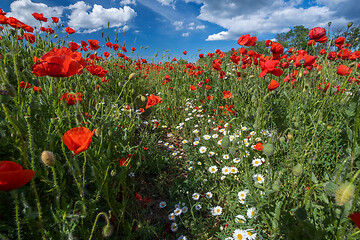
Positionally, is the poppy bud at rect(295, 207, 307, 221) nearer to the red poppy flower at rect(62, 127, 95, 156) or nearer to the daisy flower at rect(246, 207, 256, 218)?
the daisy flower at rect(246, 207, 256, 218)

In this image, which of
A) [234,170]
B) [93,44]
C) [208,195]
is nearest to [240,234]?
[208,195]

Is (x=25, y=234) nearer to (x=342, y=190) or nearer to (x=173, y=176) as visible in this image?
(x=173, y=176)

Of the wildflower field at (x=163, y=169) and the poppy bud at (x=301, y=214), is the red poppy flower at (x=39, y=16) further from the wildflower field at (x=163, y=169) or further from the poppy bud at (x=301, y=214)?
the poppy bud at (x=301, y=214)

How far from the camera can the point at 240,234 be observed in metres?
1.32

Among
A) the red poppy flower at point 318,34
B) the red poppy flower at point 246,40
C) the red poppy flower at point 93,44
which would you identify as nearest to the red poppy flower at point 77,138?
the red poppy flower at point 93,44

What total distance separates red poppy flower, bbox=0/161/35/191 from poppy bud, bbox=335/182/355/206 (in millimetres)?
1226

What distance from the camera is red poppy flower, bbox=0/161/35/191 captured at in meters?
0.64

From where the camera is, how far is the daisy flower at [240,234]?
130 centimetres

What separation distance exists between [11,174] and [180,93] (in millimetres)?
3814

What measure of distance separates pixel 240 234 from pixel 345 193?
835 millimetres

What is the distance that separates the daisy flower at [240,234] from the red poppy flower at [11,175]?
1309 millimetres

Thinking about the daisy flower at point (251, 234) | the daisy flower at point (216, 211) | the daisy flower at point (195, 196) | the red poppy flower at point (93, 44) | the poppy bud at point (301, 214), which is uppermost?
the red poppy flower at point (93, 44)

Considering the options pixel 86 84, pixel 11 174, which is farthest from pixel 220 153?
pixel 86 84

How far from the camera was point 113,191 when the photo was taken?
5.05 feet
